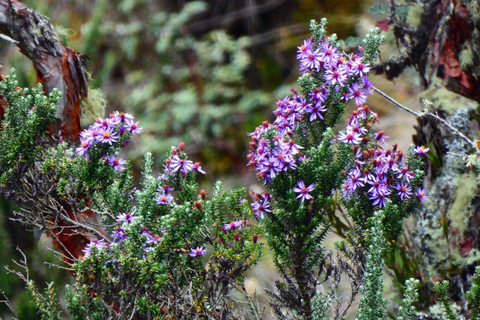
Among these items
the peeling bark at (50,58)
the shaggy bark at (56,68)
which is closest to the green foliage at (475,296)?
the shaggy bark at (56,68)

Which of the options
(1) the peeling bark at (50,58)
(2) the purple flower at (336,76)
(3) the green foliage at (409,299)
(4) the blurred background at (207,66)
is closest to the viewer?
(3) the green foliage at (409,299)

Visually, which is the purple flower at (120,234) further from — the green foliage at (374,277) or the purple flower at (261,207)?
the green foliage at (374,277)

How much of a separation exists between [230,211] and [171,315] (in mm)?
481

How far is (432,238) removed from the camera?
10.5 feet

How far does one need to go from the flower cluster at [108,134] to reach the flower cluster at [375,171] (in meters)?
0.78

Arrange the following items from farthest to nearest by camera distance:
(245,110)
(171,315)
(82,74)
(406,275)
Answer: (245,110) → (406,275) → (82,74) → (171,315)

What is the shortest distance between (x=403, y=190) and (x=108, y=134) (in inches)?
42.6

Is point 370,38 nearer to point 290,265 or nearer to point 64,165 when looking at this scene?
point 290,265

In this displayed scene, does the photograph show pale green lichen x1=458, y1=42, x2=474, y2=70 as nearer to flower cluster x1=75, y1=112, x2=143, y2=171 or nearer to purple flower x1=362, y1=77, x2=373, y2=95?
purple flower x1=362, y1=77, x2=373, y2=95

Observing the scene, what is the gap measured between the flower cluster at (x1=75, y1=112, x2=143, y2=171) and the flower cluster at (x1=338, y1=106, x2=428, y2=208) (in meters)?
0.78

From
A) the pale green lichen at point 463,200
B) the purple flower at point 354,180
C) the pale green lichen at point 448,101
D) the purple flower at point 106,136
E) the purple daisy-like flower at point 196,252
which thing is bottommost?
the purple daisy-like flower at point 196,252

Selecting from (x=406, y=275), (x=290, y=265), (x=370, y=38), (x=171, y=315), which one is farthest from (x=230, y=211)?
(x=406, y=275)

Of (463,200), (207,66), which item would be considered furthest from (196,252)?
(207,66)

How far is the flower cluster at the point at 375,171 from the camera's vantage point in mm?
2123
